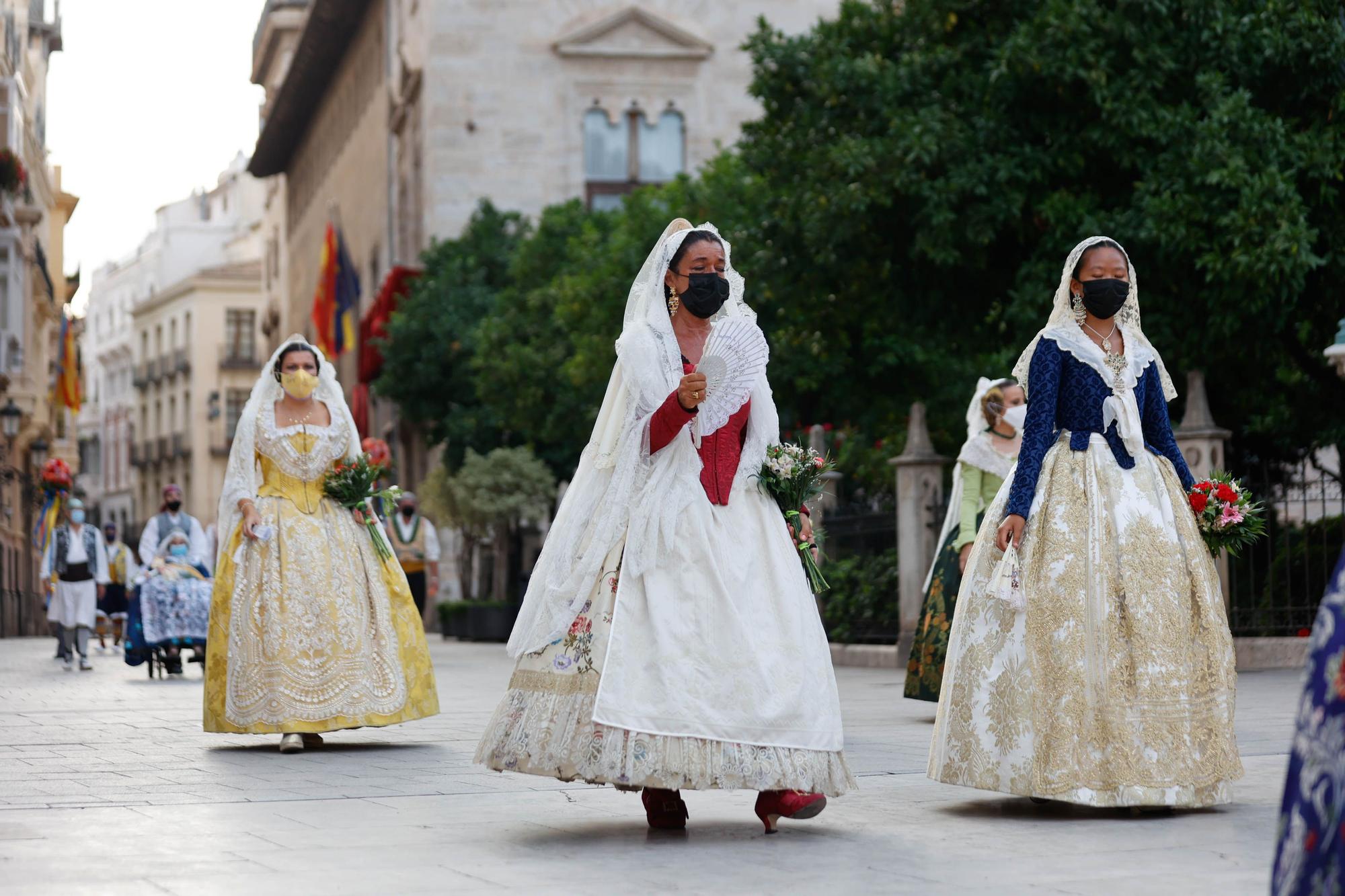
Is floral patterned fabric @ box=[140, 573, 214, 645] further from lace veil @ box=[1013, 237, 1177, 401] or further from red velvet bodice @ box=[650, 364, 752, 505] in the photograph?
red velvet bodice @ box=[650, 364, 752, 505]

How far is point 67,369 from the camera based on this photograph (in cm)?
5831

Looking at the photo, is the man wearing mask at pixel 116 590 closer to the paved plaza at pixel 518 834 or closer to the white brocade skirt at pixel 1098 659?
the paved plaza at pixel 518 834

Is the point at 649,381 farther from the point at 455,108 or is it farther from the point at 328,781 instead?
the point at 455,108

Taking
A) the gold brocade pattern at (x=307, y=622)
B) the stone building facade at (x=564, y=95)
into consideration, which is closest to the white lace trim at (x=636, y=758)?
the gold brocade pattern at (x=307, y=622)

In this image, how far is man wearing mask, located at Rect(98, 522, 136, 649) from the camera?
2980 centimetres

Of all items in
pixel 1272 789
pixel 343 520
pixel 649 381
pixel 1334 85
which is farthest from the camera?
pixel 1334 85

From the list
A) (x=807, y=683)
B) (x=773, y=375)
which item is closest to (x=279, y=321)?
(x=773, y=375)

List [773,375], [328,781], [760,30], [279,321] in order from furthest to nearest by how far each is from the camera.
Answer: [279,321] < [773,375] < [760,30] < [328,781]

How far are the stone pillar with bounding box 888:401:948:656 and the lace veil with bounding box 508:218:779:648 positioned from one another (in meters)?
11.8

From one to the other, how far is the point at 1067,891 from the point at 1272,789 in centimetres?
267

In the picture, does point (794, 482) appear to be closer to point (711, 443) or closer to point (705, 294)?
point (711, 443)

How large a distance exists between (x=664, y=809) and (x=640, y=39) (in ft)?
123

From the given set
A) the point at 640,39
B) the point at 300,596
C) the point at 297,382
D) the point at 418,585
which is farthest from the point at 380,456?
the point at 640,39

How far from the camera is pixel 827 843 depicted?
21.8 feet
